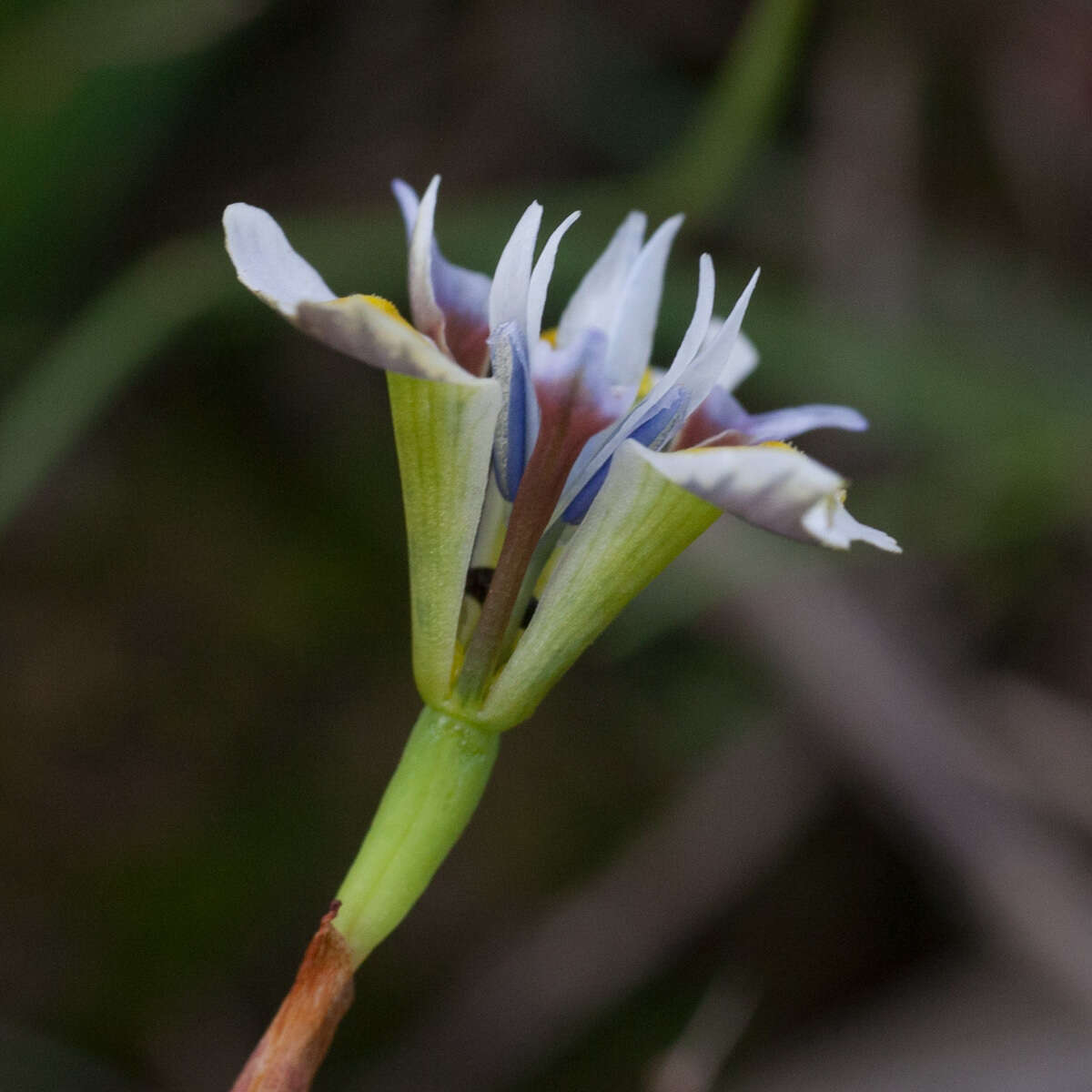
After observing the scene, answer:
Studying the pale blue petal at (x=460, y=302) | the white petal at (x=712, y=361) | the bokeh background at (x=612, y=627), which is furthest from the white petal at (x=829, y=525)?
the bokeh background at (x=612, y=627)

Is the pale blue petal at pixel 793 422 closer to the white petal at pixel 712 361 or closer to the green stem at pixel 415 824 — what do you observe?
the white petal at pixel 712 361

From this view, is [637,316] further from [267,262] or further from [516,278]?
[267,262]

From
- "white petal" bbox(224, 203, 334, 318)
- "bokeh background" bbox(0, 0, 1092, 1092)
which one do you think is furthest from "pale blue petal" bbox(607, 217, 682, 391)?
"bokeh background" bbox(0, 0, 1092, 1092)

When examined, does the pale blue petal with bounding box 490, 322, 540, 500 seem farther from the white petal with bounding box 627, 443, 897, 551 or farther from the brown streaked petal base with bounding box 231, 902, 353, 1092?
the brown streaked petal base with bounding box 231, 902, 353, 1092

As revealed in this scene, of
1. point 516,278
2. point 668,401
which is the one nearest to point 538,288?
point 516,278

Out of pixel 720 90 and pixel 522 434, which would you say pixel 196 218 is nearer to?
pixel 720 90

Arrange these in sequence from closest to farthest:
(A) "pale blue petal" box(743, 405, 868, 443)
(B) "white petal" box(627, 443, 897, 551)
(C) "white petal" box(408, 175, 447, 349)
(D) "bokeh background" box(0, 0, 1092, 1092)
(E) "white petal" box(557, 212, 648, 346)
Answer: (B) "white petal" box(627, 443, 897, 551) → (C) "white petal" box(408, 175, 447, 349) → (A) "pale blue petal" box(743, 405, 868, 443) → (E) "white petal" box(557, 212, 648, 346) → (D) "bokeh background" box(0, 0, 1092, 1092)
